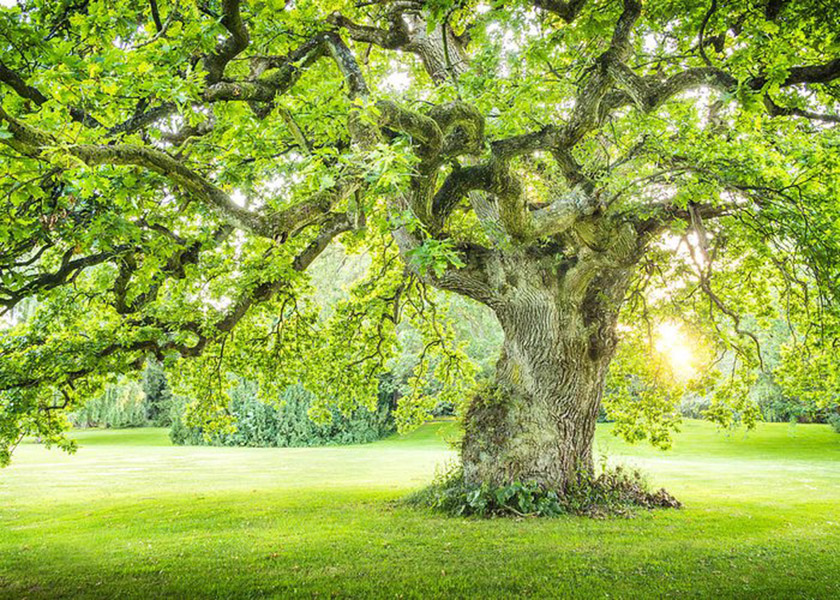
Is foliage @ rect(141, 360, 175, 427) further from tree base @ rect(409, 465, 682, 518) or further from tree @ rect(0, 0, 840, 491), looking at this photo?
tree base @ rect(409, 465, 682, 518)

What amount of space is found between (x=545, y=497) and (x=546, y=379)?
2.27 meters

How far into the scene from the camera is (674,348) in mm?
13984

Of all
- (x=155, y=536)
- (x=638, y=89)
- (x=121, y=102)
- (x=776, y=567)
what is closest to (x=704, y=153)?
(x=638, y=89)

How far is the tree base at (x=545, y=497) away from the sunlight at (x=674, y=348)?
3.37m

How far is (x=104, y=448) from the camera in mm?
34656

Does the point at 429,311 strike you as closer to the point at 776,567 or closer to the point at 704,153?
the point at 704,153

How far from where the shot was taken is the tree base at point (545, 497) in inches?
401

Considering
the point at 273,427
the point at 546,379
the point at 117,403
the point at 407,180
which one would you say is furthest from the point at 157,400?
the point at 407,180

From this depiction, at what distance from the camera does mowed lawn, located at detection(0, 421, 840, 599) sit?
634 centimetres

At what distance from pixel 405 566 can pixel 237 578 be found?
214cm

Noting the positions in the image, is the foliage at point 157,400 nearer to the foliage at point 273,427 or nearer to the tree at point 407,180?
the foliage at point 273,427

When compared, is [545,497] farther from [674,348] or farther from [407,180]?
[407,180]

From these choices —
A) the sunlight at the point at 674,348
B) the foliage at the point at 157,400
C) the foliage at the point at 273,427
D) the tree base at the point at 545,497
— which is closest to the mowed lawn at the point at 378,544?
the tree base at the point at 545,497

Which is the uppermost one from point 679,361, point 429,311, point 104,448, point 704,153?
point 704,153
